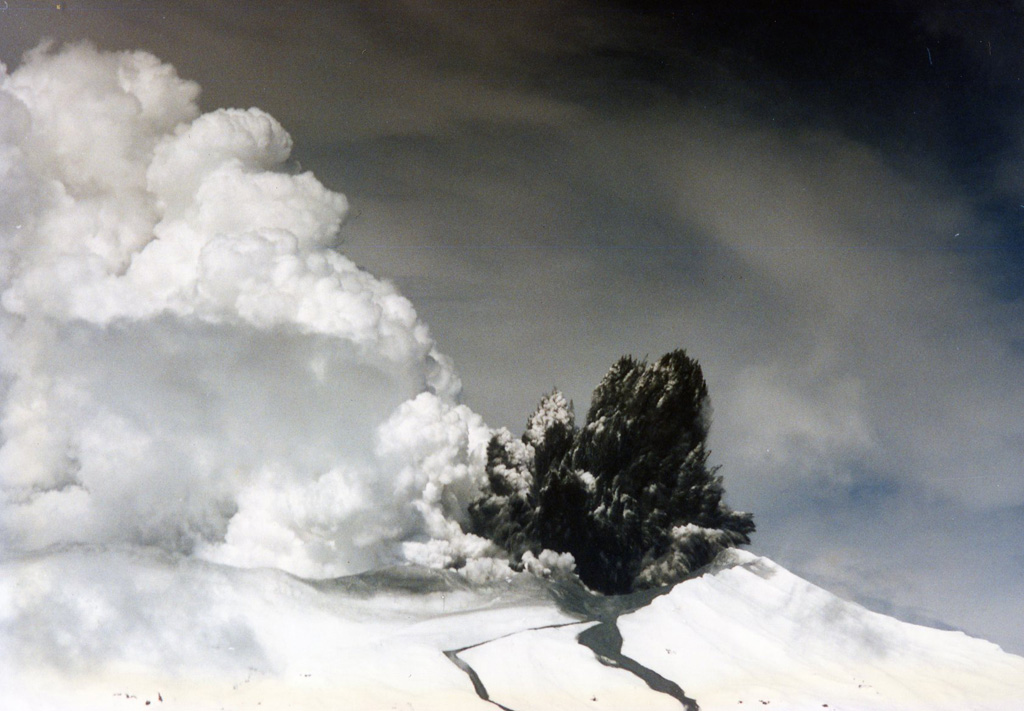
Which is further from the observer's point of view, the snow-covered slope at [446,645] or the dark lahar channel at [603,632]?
the dark lahar channel at [603,632]

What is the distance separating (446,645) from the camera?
26.2 m

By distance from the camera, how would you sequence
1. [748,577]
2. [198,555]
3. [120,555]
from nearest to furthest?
Answer: [120,555], [198,555], [748,577]

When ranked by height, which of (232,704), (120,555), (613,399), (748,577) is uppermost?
(613,399)

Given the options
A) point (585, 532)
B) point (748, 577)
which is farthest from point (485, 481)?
point (748, 577)

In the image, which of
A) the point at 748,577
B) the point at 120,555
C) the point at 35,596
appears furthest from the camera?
the point at 748,577

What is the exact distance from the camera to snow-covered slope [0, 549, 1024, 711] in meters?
23.4

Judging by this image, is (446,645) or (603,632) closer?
(446,645)

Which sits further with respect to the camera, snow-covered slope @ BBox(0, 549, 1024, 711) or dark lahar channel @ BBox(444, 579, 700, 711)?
dark lahar channel @ BBox(444, 579, 700, 711)

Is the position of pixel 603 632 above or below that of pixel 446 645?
above

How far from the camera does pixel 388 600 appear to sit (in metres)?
27.9

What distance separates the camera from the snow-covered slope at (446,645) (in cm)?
2344

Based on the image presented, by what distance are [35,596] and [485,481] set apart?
1209 cm

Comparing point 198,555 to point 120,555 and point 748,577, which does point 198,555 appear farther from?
point 748,577

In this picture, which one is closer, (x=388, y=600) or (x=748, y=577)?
(x=388, y=600)
